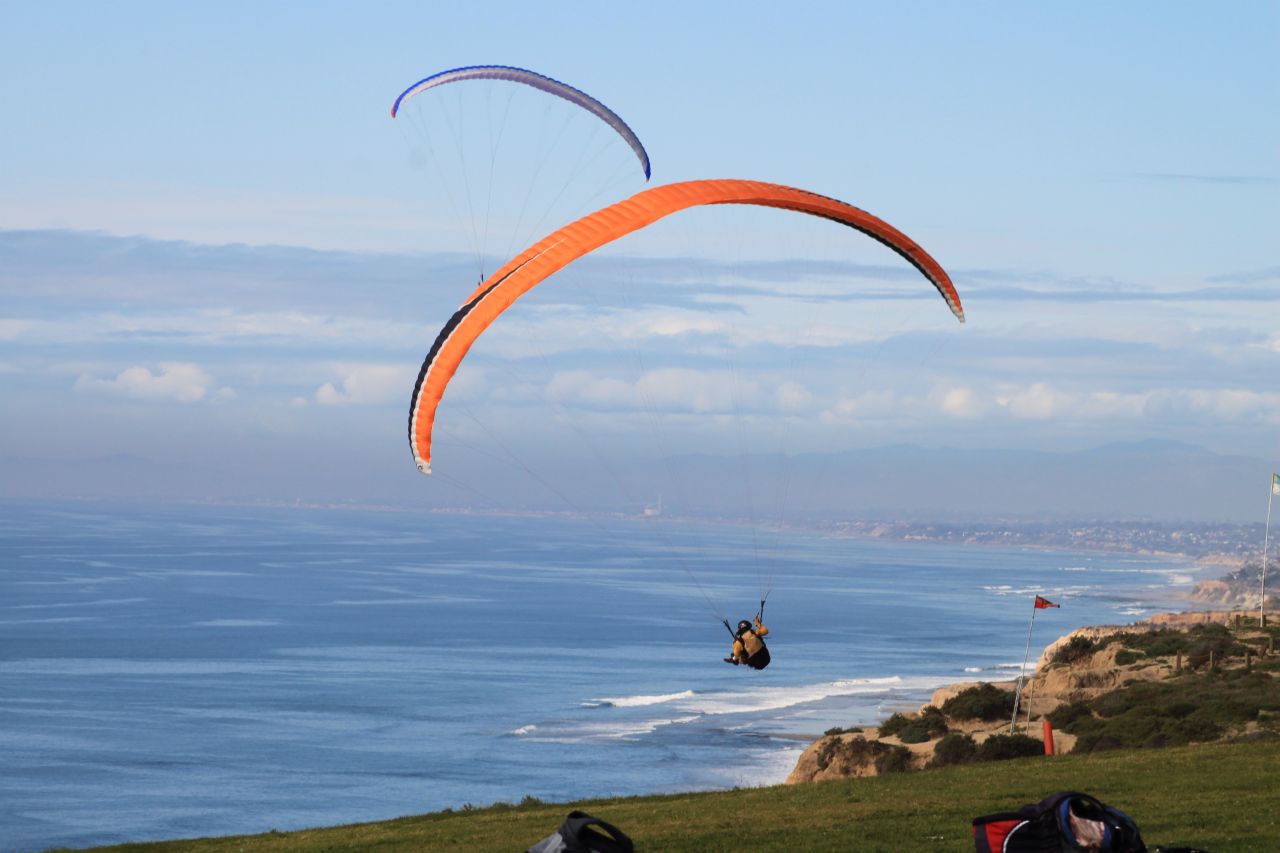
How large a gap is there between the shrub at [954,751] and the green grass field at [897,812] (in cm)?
750

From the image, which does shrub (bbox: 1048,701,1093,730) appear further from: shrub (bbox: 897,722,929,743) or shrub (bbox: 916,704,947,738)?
shrub (bbox: 897,722,929,743)

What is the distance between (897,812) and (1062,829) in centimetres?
1011

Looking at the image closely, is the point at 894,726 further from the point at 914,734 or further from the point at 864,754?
the point at 864,754

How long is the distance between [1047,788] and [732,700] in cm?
6723

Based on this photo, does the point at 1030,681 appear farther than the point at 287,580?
No

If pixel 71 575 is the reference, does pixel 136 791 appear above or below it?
below

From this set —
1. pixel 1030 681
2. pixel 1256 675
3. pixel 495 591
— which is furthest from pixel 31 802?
pixel 495 591

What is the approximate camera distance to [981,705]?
44.4m

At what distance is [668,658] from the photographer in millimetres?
115625

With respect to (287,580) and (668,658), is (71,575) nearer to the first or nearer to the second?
(287,580)

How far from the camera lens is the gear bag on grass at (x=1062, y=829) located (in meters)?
9.43

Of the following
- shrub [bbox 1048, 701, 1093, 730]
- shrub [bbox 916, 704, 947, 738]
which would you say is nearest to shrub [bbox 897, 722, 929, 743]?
shrub [bbox 916, 704, 947, 738]

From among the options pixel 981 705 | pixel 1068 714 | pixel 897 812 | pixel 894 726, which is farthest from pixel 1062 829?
pixel 981 705

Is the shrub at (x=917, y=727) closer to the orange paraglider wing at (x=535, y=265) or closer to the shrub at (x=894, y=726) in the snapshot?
the shrub at (x=894, y=726)
